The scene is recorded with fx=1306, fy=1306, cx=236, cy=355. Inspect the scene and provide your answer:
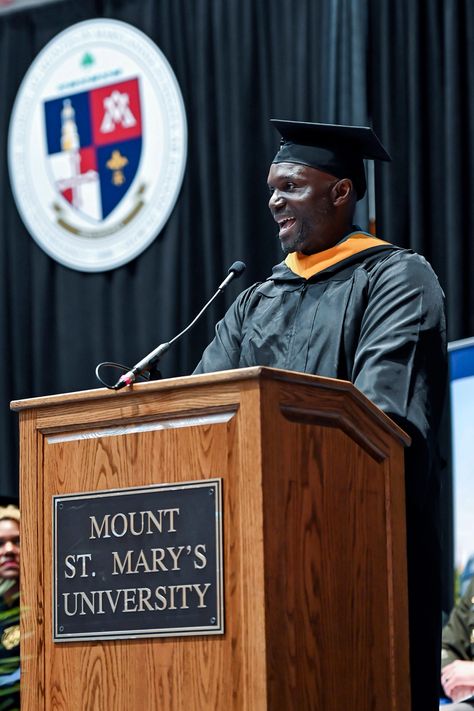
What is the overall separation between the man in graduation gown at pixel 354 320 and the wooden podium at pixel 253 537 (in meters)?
0.17

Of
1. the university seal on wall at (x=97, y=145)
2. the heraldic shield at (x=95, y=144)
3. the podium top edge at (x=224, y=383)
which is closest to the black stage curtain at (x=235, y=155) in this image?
the university seal on wall at (x=97, y=145)

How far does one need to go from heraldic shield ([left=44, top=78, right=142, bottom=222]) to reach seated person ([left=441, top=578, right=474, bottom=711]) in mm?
2807

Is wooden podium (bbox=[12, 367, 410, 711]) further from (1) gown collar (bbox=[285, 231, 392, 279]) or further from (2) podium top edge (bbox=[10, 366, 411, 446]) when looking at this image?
(1) gown collar (bbox=[285, 231, 392, 279])

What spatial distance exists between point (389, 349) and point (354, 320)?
0.22 meters

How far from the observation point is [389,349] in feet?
8.73

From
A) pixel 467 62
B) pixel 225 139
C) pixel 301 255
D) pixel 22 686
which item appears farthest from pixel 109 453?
pixel 225 139

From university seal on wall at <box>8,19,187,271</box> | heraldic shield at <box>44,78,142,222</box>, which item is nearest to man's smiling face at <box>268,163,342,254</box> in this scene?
university seal on wall at <box>8,19,187,271</box>

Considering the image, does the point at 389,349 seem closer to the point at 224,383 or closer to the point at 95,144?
the point at 224,383

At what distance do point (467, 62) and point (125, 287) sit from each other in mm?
1928

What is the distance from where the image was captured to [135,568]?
7.30 ft

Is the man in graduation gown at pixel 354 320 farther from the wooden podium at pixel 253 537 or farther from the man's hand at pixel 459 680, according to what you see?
the man's hand at pixel 459 680

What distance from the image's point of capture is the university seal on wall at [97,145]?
611cm

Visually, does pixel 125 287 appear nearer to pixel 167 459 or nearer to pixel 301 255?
pixel 301 255

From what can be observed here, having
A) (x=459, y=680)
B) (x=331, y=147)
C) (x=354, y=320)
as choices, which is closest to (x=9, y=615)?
(x=354, y=320)
